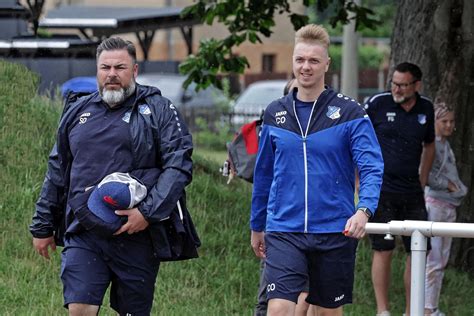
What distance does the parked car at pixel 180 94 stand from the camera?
27.9 meters

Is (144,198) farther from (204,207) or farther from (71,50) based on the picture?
(71,50)

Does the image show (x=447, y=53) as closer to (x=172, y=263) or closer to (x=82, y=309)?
(x=172, y=263)

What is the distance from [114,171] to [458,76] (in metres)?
6.00

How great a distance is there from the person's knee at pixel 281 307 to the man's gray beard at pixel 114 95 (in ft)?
4.44

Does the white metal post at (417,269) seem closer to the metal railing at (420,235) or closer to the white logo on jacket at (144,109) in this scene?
the metal railing at (420,235)

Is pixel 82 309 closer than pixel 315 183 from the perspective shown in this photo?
Yes

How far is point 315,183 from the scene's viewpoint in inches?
254

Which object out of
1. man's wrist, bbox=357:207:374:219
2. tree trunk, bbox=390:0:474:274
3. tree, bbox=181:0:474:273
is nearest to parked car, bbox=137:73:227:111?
tree, bbox=181:0:474:273

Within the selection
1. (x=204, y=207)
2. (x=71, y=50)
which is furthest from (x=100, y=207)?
(x=71, y=50)

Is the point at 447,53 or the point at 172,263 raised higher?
the point at 447,53

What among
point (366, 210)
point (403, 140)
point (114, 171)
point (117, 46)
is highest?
point (117, 46)

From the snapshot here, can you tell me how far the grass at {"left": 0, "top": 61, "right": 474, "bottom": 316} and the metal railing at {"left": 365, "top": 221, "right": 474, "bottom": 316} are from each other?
3844 mm

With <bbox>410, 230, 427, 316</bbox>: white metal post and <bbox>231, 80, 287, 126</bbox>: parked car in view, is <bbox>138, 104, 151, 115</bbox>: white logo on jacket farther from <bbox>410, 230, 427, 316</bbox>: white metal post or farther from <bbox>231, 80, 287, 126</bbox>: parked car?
<bbox>231, 80, 287, 126</bbox>: parked car

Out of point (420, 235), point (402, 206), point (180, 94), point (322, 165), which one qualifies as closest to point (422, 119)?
point (402, 206)
